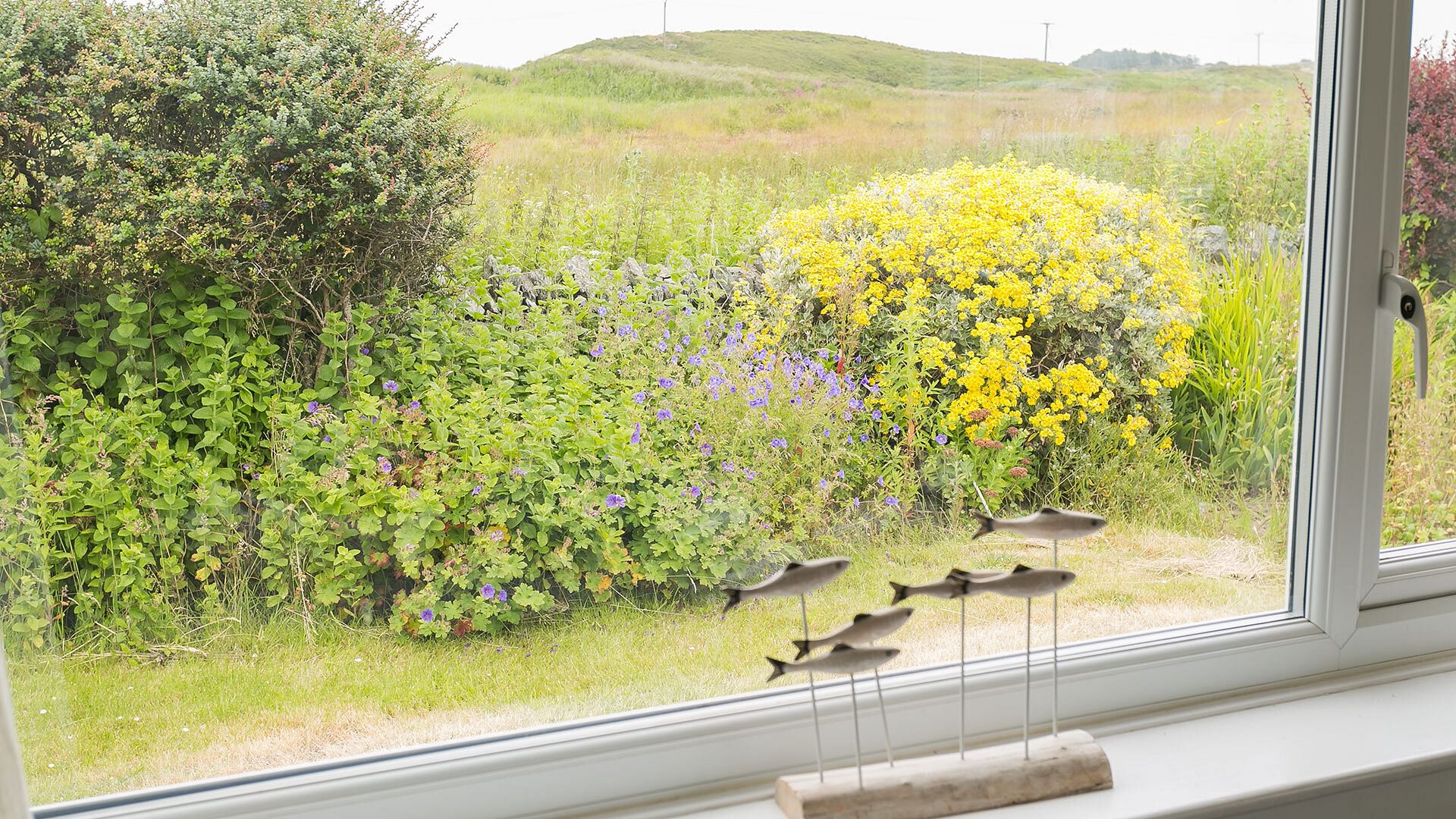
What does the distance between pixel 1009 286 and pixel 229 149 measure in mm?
1027

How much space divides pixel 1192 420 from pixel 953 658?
0.53 m

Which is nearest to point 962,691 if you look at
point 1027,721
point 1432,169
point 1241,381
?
point 1027,721

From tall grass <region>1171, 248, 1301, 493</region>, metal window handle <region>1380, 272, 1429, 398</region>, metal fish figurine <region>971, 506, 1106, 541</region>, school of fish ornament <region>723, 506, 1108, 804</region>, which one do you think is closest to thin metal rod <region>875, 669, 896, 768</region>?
school of fish ornament <region>723, 506, 1108, 804</region>

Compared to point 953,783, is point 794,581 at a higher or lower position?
higher

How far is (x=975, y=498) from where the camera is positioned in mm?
1454


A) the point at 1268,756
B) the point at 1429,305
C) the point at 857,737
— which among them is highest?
the point at 1429,305

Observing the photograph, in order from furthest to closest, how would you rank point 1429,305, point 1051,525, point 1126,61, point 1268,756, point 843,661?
A: 1. point 1429,305
2. point 1126,61
3. point 1268,756
4. point 1051,525
5. point 843,661

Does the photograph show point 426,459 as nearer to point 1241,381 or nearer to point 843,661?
point 843,661

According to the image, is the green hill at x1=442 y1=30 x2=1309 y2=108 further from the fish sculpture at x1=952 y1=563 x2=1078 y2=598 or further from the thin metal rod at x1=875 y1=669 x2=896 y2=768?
the thin metal rod at x1=875 y1=669 x2=896 y2=768

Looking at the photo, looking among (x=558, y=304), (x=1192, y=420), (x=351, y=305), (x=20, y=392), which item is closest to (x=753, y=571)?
(x=558, y=304)

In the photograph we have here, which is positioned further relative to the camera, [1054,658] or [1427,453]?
[1427,453]

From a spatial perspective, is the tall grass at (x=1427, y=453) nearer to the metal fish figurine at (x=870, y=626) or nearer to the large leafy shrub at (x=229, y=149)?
the metal fish figurine at (x=870, y=626)

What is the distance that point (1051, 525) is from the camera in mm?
1218

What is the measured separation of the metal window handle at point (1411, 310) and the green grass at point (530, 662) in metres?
0.28
